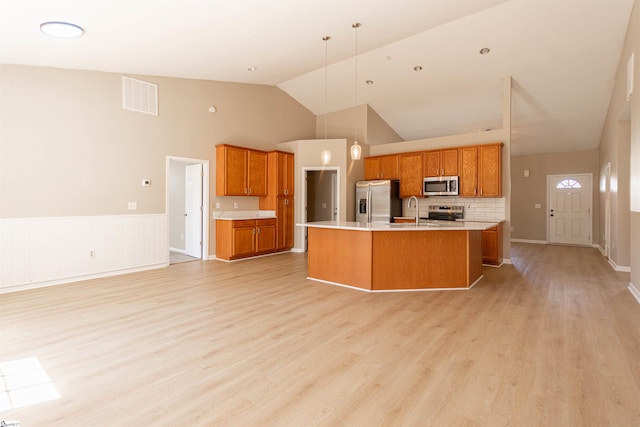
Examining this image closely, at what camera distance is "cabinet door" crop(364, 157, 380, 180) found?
25.3ft

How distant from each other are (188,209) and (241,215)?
1.14 meters

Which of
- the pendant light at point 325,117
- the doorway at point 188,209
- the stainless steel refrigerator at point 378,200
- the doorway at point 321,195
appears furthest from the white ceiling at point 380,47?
the stainless steel refrigerator at point 378,200

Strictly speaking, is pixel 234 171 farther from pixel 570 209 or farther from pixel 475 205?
pixel 570 209

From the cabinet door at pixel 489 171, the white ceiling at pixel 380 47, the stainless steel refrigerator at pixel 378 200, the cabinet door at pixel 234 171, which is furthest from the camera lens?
the stainless steel refrigerator at pixel 378 200

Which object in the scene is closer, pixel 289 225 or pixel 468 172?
pixel 468 172

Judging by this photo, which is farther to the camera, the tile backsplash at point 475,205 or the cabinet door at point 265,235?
the cabinet door at point 265,235

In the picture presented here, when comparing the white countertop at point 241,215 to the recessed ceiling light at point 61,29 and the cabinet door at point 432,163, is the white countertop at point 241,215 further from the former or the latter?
the recessed ceiling light at point 61,29

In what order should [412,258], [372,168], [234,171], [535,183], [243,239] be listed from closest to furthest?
[412,258] < [243,239] < [234,171] < [372,168] < [535,183]

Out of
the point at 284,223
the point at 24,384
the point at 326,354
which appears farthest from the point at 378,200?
→ the point at 24,384

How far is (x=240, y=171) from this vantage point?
22.5 ft

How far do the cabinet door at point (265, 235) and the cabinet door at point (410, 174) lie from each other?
3.02m

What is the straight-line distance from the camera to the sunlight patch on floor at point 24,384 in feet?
6.24

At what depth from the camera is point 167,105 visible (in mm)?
5863

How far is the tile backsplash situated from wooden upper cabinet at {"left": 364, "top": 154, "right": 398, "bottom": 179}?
37.2 inches
